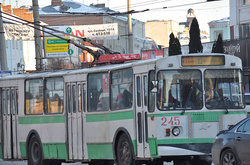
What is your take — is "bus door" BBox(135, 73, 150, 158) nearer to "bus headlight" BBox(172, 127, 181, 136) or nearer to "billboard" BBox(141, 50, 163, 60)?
"bus headlight" BBox(172, 127, 181, 136)

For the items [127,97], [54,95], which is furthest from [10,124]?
[127,97]

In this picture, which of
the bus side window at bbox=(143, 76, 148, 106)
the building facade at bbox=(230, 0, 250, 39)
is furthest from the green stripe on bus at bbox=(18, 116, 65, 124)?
the building facade at bbox=(230, 0, 250, 39)

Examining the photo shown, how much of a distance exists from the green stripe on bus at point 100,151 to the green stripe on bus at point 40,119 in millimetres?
1519

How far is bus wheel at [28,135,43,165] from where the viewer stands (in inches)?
779

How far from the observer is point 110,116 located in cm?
1688

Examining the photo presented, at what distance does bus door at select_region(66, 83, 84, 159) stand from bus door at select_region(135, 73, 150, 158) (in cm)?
280

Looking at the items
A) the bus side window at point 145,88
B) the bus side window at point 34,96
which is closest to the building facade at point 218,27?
the bus side window at point 34,96

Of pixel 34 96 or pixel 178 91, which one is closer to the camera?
pixel 178 91

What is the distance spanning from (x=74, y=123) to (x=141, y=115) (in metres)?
3.33

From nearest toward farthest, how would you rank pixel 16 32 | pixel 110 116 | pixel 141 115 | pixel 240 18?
pixel 141 115 < pixel 110 116 < pixel 16 32 < pixel 240 18

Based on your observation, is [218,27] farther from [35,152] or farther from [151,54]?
[35,152]

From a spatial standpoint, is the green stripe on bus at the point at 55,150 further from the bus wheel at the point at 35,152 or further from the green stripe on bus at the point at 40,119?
the green stripe on bus at the point at 40,119

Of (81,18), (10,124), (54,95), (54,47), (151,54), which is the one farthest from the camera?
(81,18)

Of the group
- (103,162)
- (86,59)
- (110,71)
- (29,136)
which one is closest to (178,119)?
(110,71)
